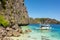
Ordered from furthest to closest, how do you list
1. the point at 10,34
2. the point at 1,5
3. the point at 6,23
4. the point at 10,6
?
the point at 10,6, the point at 1,5, the point at 6,23, the point at 10,34

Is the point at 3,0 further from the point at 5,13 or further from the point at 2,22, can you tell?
the point at 2,22

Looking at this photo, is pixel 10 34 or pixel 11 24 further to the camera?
pixel 11 24

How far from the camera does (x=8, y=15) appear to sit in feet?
146

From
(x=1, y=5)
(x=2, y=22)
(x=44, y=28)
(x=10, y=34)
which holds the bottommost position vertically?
(x=44, y=28)

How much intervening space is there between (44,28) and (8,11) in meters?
37.5

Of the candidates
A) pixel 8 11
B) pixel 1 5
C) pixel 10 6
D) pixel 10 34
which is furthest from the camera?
pixel 10 6

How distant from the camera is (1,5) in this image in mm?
42625

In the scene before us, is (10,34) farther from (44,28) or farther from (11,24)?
(44,28)

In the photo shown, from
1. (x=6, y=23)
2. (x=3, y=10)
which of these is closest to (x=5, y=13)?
(x=3, y=10)

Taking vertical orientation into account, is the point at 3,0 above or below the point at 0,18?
above

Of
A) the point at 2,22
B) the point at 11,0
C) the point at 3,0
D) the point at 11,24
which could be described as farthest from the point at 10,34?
the point at 11,0

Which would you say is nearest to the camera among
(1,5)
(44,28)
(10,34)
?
(10,34)

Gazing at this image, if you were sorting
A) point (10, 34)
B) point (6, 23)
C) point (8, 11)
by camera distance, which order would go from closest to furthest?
point (10, 34) < point (6, 23) < point (8, 11)

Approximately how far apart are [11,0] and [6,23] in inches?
492
